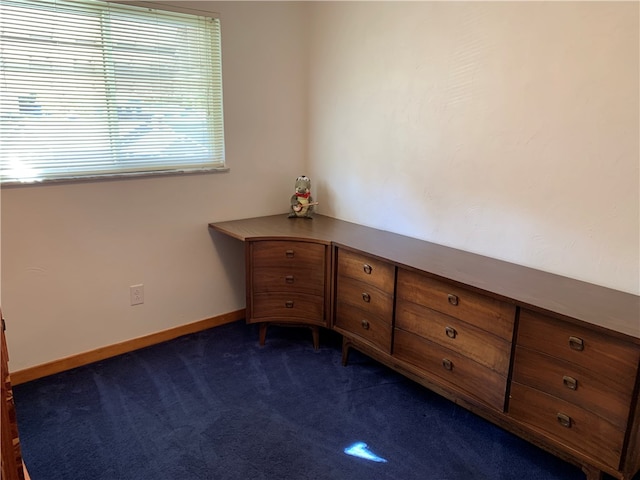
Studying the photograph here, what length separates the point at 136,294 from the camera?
290cm

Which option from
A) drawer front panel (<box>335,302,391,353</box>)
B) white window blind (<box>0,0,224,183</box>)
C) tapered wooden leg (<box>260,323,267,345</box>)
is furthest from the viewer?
tapered wooden leg (<box>260,323,267,345</box>)

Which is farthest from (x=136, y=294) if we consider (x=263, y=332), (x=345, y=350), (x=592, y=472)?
(x=592, y=472)

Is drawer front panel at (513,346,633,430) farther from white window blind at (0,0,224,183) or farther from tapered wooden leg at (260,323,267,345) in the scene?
white window blind at (0,0,224,183)

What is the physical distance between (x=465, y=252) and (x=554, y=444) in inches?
38.7

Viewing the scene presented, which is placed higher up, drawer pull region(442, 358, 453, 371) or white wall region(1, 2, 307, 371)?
white wall region(1, 2, 307, 371)

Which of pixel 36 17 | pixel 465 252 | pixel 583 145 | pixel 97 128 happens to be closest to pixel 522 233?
pixel 465 252

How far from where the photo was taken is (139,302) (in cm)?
→ 292

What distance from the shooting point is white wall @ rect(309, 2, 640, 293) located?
196cm

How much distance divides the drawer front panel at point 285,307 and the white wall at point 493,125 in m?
0.65

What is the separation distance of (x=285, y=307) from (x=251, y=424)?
0.80 m

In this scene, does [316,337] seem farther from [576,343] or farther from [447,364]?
[576,343]

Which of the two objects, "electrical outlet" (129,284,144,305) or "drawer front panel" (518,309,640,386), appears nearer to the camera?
"drawer front panel" (518,309,640,386)

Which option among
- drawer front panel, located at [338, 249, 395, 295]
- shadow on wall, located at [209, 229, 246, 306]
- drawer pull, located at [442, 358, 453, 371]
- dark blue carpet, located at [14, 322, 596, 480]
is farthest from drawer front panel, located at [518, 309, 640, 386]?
shadow on wall, located at [209, 229, 246, 306]

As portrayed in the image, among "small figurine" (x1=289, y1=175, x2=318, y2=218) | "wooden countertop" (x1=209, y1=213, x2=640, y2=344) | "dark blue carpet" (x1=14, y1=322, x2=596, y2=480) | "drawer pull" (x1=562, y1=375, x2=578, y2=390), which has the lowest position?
"dark blue carpet" (x1=14, y1=322, x2=596, y2=480)
